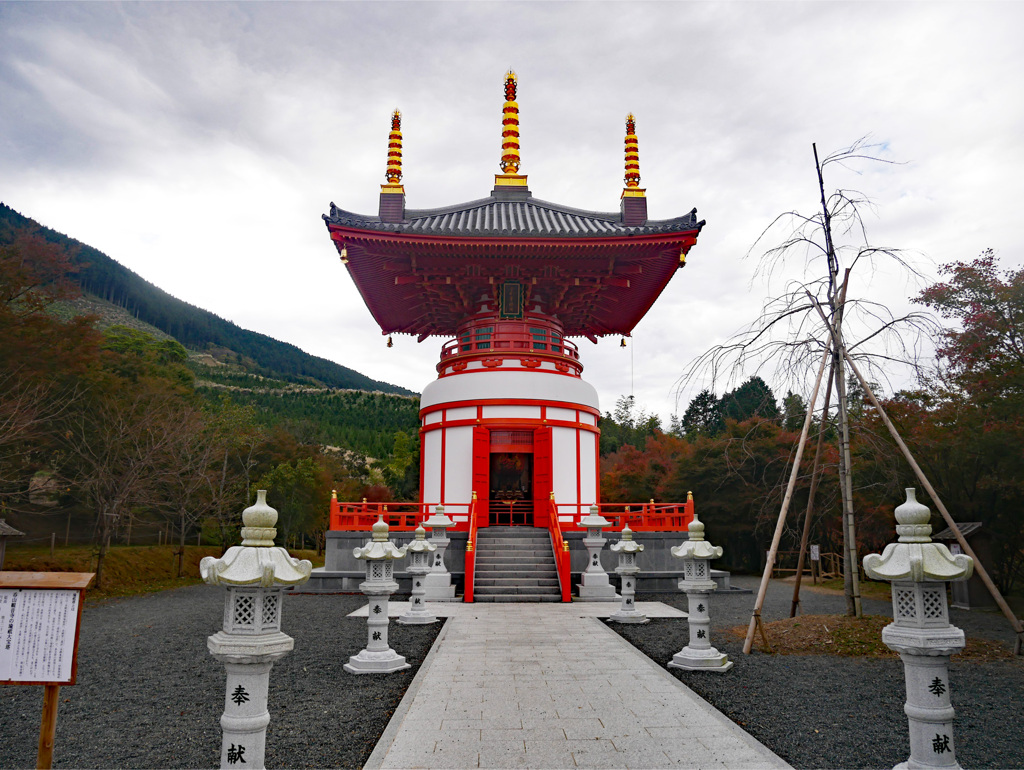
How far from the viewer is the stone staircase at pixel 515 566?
42.5 feet

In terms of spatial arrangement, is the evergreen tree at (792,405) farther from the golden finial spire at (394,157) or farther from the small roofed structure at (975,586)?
the golden finial spire at (394,157)

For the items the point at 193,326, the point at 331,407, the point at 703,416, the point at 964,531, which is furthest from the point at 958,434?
the point at 193,326

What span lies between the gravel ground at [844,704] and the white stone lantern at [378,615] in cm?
313

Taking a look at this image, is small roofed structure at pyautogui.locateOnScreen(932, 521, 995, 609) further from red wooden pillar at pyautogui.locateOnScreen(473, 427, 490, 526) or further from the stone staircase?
red wooden pillar at pyautogui.locateOnScreen(473, 427, 490, 526)

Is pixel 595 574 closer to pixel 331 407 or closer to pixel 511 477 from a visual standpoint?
pixel 511 477

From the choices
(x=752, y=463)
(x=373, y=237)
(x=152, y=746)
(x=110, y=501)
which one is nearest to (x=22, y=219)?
(x=110, y=501)

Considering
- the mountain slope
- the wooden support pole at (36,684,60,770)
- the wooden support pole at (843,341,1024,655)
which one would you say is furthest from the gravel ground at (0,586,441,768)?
the mountain slope

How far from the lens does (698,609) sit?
23.1ft

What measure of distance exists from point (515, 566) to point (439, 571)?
177 centimetres

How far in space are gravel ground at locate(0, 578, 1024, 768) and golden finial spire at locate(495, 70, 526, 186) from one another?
15.7 meters

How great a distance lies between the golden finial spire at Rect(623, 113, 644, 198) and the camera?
60.9ft

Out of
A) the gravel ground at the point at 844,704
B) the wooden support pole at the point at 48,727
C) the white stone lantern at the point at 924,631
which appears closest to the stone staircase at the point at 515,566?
the gravel ground at the point at 844,704

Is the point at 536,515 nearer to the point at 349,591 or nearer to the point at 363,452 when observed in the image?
the point at 349,591

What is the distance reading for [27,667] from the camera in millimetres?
3578
